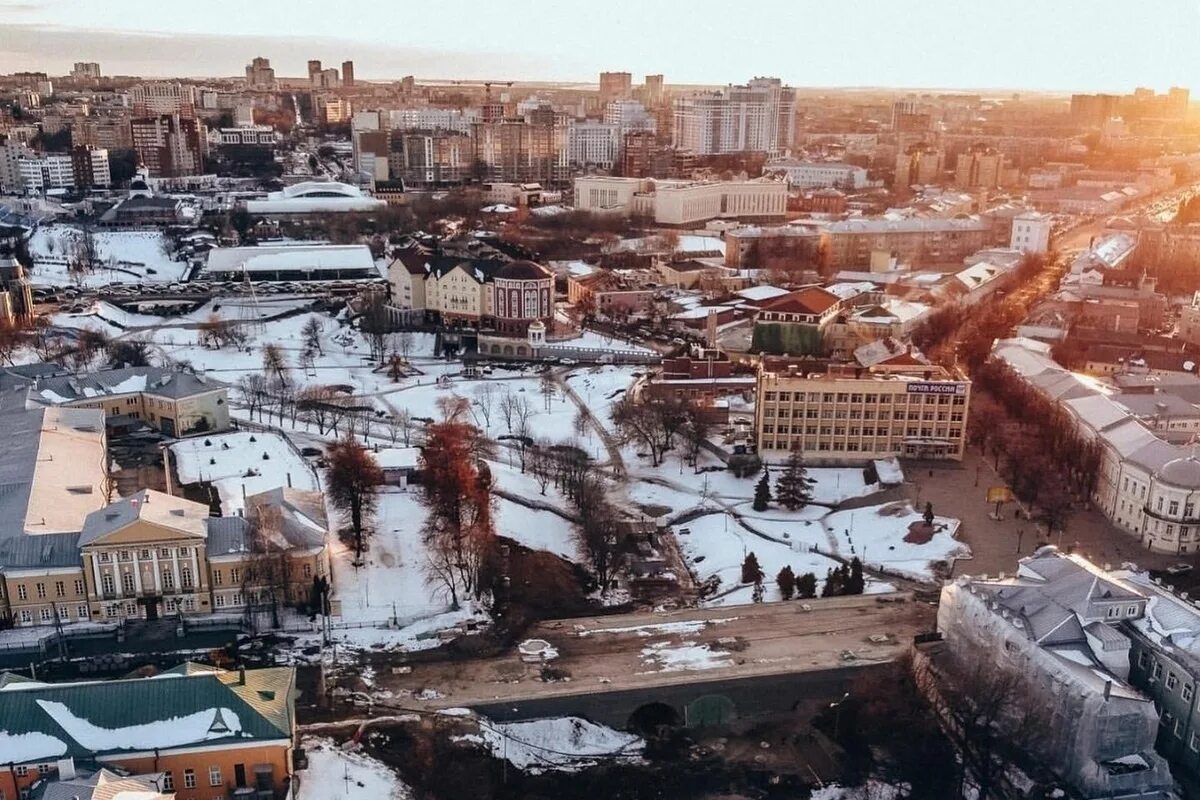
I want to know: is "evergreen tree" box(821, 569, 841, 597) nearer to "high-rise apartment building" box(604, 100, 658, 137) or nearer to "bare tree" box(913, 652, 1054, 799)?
"bare tree" box(913, 652, 1054, 799)

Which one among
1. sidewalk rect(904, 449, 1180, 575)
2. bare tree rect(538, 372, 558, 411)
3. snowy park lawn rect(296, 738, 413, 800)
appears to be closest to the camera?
snowy park lawn rect(296, 738, 413, 800)

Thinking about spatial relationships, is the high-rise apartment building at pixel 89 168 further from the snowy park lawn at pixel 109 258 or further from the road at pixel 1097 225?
the road at pixel 1097 225

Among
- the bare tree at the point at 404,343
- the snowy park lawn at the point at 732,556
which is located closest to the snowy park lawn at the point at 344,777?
the snowy park lawn at the point at 732,556

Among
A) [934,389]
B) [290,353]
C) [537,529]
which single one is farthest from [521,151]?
[537,529]

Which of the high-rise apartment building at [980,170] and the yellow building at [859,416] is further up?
the high-rise apartment building at [980,170]

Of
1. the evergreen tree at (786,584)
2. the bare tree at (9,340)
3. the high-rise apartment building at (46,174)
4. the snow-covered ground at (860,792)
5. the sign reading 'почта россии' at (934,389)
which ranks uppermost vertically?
the high-rise apartment building at (46,174)

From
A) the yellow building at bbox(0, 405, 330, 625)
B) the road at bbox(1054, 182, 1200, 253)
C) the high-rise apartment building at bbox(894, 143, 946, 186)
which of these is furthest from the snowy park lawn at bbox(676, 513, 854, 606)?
the high-rise apartment building at bbox(894, 143, 946, 186)

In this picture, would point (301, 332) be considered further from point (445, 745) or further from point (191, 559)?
point (445, 745)
